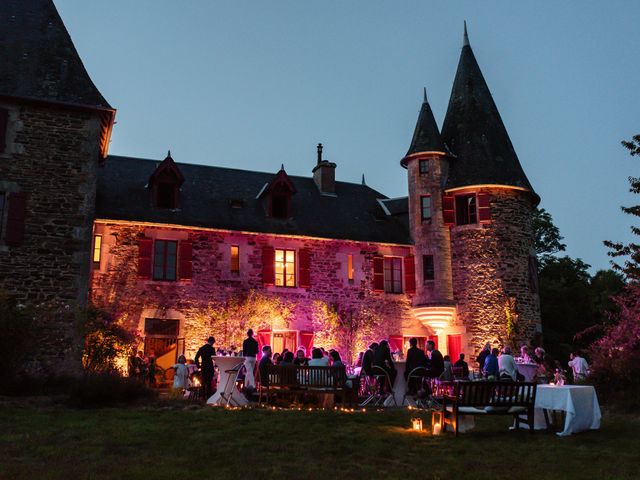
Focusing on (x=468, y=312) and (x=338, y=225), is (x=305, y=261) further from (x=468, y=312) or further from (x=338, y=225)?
(x=468, y=312)

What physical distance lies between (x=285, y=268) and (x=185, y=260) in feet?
10.0

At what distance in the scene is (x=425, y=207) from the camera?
22.1 meters

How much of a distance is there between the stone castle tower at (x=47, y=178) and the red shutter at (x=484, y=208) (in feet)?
36.4

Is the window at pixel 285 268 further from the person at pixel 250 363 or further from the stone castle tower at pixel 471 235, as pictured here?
the person at pixel 250 363

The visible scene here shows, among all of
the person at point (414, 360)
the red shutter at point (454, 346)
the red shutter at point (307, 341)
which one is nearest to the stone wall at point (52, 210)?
the person at point (414, 360)

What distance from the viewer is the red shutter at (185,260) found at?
19125 millimetres

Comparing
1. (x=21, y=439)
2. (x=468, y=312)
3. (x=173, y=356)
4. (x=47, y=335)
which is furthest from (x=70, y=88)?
(x=468, y=312)

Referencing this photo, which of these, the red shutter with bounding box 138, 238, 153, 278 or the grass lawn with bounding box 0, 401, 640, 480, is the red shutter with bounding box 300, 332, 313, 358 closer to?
the red shutter with bounding box 138, 238, 153, 278

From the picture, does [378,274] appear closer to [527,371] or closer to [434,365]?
[527,371]

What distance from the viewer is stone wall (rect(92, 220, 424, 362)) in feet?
60.7

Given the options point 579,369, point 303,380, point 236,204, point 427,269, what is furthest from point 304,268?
point 303,380

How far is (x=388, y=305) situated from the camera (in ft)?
70.8

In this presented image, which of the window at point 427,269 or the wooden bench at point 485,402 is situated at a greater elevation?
the window at point 427,269

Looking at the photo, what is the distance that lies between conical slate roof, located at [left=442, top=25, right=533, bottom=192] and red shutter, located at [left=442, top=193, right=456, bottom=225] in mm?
410
